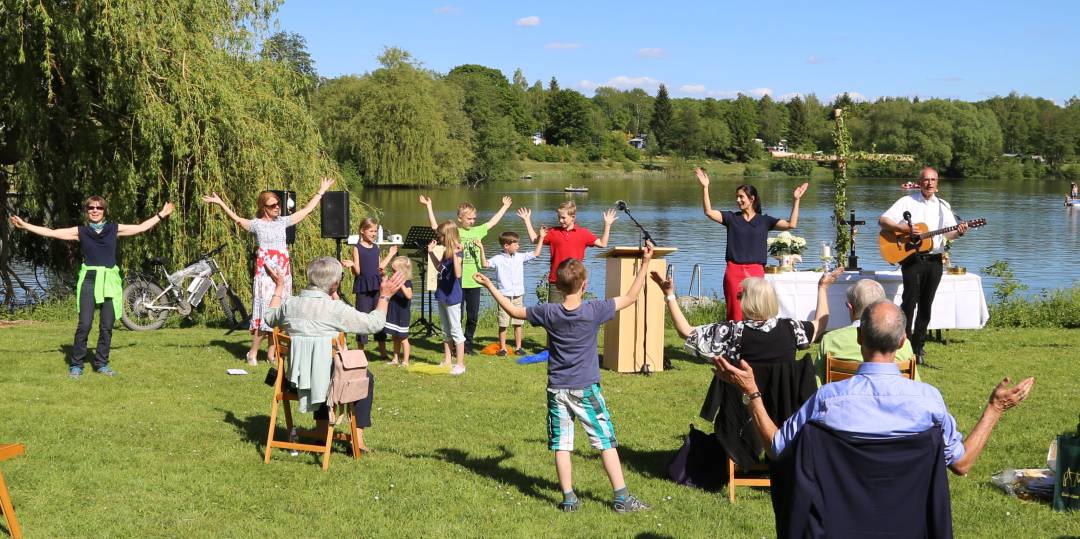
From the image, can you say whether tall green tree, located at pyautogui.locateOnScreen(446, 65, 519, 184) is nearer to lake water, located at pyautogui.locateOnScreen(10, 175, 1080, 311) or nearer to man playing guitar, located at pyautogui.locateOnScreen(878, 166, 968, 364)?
lake water, located at pyautogui.locateOnScreen(10, 175, 1080, 311)

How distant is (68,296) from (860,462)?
15003mm

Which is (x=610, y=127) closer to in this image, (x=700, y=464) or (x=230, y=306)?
(x=230, y=306)

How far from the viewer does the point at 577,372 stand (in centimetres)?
584

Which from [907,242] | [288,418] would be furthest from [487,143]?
[288,418]

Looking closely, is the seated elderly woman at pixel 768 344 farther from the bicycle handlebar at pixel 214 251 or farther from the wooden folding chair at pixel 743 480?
the bicycle handlebar at pixel 214 251

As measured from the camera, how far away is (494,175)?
78.6 m

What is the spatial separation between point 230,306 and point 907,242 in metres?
8.66

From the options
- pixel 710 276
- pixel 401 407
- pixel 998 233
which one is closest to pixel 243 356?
pixel 401 407

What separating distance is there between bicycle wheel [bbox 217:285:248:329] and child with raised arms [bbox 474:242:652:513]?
831cm

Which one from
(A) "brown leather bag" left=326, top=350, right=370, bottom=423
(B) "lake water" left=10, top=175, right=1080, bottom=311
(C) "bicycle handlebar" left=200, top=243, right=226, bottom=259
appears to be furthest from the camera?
(B) "lake water" left=10, top=175, right=1080, bottom=311

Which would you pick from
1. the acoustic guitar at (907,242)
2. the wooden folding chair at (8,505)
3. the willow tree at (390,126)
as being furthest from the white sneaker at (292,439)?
the willow tree at (390,126)

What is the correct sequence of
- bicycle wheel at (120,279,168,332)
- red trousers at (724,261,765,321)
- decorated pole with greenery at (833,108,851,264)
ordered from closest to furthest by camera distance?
1. red trousers at (724,261,765,321)
2. bicycle wheel at (120,279,168,332)
3. decorated pole with greenery at (833,108,851,264)

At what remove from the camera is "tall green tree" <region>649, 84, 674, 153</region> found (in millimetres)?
141125

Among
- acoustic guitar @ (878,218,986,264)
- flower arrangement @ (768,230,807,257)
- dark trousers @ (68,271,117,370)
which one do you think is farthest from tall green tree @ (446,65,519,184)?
dark trousers @ (68,271,117,370)
